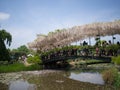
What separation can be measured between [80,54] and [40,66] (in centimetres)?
762

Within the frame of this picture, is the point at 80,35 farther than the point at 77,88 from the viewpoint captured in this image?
Yes

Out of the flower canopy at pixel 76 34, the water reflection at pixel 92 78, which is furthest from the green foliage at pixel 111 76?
the flower canopy at pixel 76 34

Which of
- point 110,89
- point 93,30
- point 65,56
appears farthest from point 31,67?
point 110,89

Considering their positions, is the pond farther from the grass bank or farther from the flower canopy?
Result: the flower canopy

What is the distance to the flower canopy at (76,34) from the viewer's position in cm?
2859

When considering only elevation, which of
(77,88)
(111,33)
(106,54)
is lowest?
(77,88)

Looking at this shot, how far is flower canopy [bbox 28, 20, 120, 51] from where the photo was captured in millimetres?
28594

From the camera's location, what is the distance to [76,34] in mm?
33094

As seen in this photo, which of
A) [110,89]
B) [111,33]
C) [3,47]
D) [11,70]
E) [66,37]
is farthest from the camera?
[3,47]

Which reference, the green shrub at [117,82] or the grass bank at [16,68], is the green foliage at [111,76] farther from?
the grass bank at [16,68]

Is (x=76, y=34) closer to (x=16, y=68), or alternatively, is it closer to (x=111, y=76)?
(x=16, y=68)

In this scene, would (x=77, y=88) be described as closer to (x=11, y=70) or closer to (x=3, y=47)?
(x=11, y=70)

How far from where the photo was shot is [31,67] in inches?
1304

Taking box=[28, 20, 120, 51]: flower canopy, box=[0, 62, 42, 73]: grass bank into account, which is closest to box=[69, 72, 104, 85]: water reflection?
box=[28, 20, 120, 51]: flower canopy
